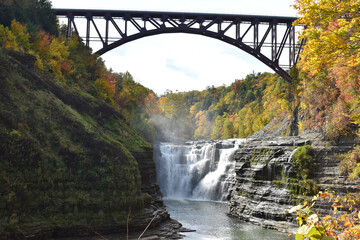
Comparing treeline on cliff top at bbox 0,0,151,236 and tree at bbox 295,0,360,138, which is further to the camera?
treeline on cliff top at bbox 0,0,151,236

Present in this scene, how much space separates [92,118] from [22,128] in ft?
22.7

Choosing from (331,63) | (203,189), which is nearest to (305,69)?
(331,63)

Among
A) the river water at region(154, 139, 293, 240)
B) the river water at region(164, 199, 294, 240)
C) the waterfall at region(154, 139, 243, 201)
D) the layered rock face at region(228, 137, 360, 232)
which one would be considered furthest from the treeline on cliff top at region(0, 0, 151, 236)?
the waterfall at region(154, 139, 243, 201)

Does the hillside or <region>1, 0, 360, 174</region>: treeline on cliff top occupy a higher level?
<region>1, 0, 360, 174</region>: treeline on cliff top

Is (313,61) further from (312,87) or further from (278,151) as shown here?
(312,87)

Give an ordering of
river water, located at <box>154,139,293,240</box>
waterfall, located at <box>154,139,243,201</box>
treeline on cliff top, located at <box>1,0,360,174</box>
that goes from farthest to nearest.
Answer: waterfall, located at <box>154,139,243,201</box>, river water, located at <box>154,139,293,240</box>, treeline on cliff top, located at <box>1,0,360,174</box>

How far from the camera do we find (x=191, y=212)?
79.5 ft

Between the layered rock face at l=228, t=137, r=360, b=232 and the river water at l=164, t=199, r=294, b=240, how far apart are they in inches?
30.4

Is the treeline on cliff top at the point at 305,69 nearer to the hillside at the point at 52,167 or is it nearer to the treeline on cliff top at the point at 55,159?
the treeline on cliff top at the point at 55,159

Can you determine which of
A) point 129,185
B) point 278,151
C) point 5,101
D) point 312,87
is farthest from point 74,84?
point 312,87

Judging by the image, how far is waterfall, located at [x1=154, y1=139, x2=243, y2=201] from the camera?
31.8 m

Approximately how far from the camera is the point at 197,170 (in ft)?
117

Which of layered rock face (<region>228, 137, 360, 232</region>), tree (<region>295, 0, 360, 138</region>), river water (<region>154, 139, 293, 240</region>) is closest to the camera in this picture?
tree (<region>295, 0, 360, 138</region>)

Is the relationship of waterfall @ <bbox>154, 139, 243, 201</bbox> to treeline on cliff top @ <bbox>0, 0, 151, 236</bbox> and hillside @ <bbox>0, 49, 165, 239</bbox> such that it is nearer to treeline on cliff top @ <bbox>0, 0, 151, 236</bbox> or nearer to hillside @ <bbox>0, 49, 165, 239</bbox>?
treeline on cliff top @ <bbox>0, 0, 151, 236</bbox>
